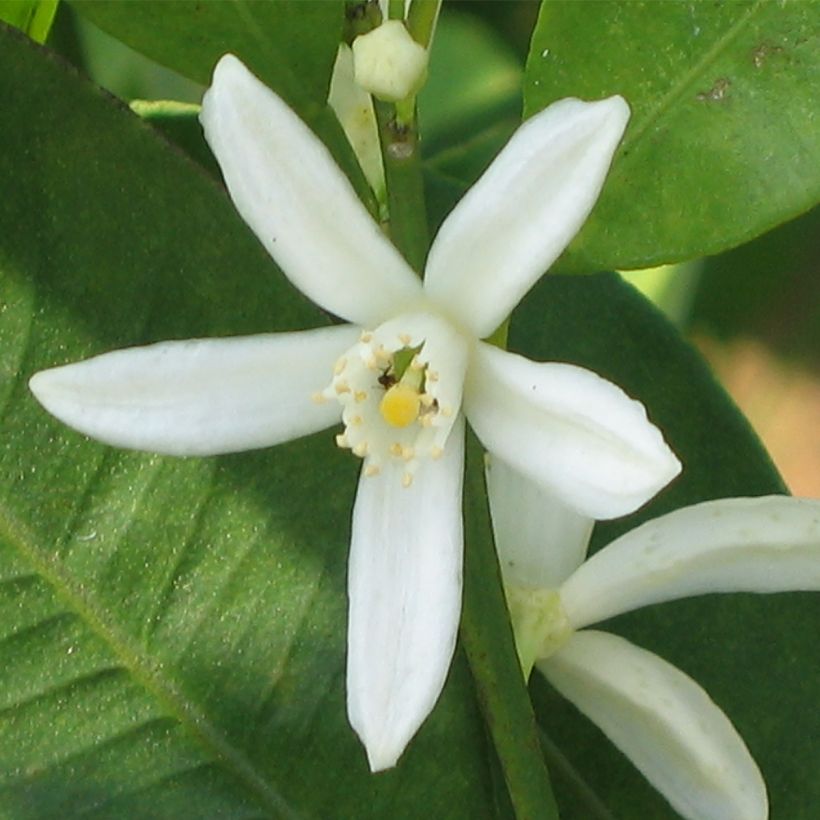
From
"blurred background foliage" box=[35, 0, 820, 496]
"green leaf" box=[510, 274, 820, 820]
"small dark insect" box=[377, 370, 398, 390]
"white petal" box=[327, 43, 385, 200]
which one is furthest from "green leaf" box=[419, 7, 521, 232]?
"small dark insect" box=[377, 370, 398, 390]

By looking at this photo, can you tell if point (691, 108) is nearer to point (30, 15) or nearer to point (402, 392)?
point (402, 392)

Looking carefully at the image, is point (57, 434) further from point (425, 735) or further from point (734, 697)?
point (734, 697)

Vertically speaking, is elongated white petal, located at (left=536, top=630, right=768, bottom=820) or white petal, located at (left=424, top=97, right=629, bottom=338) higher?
white petal, located at (left=424, top=97, right=629, bottom=338)

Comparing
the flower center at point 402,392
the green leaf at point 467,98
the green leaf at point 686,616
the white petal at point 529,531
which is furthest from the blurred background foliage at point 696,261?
the flower center at point 402,392

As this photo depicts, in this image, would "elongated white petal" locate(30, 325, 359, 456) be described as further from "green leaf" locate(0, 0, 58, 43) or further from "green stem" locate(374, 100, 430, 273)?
"green leaf" locate(0, 0, 58, 43)

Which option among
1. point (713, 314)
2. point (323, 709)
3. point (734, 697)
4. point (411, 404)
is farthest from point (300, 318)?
point (713, 314)

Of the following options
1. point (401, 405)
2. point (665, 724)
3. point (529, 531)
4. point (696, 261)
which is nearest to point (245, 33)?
point (401, 405)
